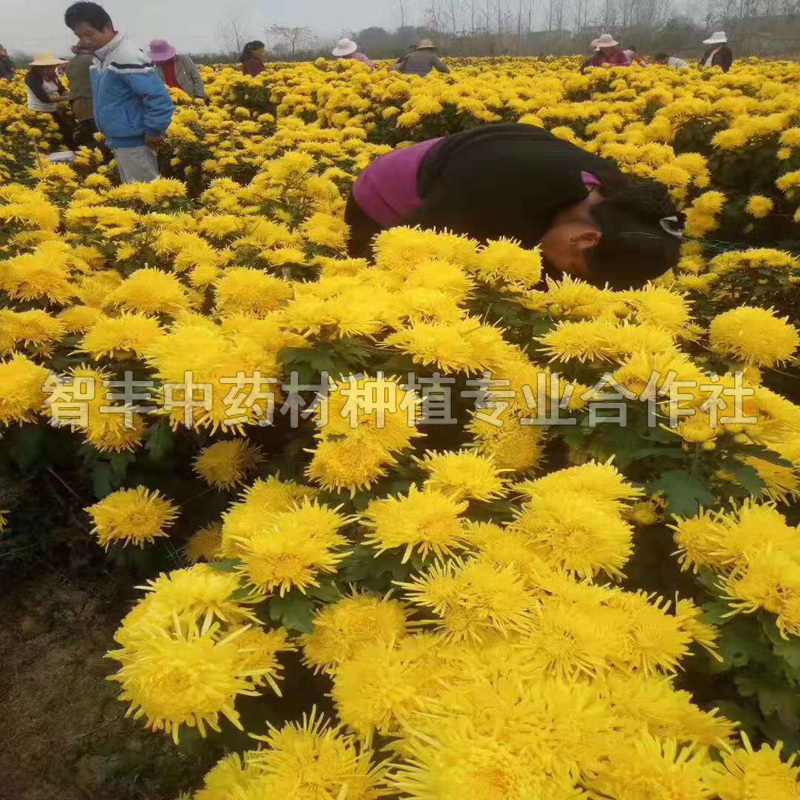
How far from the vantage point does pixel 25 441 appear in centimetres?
192

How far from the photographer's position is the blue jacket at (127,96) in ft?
17.0

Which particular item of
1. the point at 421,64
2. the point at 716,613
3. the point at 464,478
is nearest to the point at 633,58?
the point at 421,64

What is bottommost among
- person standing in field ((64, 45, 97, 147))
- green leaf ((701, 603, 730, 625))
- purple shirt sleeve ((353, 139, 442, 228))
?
green leaf ((701, 603, 730, 625))

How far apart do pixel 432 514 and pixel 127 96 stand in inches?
227

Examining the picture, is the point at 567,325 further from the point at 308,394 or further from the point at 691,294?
the point at 691,294

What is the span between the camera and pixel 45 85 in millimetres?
9812

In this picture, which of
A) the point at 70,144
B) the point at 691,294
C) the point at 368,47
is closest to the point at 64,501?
the point at 691,294

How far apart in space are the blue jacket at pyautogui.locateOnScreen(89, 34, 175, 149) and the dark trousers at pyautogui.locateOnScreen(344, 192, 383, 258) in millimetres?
3120

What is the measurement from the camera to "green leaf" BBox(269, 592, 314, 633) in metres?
1.05

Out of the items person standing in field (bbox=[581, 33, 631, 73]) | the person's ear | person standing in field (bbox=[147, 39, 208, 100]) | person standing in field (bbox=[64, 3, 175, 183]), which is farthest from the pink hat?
the person's ear

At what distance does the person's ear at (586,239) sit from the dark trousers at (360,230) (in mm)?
1240

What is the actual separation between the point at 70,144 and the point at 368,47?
30343mm

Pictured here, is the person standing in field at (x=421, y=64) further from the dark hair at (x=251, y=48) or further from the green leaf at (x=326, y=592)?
the green leaf at (x=326, y=592)

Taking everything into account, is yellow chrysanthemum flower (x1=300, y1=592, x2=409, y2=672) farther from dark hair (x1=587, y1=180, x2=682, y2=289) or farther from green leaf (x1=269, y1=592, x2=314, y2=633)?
dark hair (x1=587, y1=180, x2=682, y2=289)
